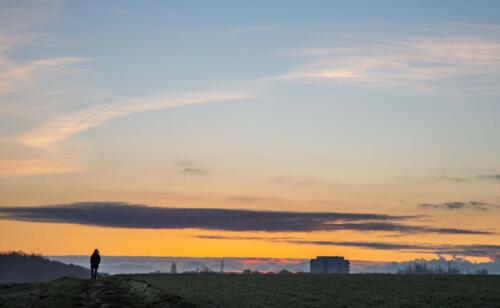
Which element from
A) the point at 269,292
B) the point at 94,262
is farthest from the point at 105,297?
the point at 94,262

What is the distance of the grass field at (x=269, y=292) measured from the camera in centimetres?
5744

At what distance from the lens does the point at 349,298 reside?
198 feet

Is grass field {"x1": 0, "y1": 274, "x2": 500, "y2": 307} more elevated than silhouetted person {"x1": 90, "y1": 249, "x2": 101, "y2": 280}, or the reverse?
silhouetted person {"x1": 90, "y1": 249, "x2": 101, "y2": 280}

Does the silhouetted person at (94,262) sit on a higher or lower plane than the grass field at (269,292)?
higher

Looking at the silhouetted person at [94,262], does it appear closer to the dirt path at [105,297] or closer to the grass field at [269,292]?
the grass field at [269,292]

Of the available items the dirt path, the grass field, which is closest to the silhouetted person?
the grass field

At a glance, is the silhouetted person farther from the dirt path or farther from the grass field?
the dirt path

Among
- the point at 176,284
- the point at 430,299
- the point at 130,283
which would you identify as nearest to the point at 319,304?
the point at 430,299

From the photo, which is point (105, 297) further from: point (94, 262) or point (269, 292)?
point (94, 262)

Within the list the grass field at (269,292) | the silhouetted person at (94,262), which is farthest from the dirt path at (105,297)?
the silhouetted person at (94,262)

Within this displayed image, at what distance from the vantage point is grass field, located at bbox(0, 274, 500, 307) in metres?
57.4

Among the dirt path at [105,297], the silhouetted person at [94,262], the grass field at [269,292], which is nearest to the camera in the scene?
the grass field at [269,292]

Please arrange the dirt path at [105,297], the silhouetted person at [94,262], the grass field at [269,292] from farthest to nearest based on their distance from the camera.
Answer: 1. the silhouetted person at [94,262]
2. the dirt path at [105,297]
3. the grass field at [269,292]

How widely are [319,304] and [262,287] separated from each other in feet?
52.4
